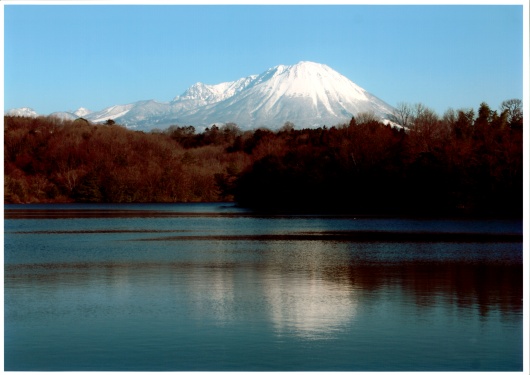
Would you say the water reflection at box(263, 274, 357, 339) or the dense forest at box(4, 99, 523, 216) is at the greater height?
the dense forest at box(4, 99, 523, 216)

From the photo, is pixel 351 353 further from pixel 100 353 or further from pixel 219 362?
pixel 100 353

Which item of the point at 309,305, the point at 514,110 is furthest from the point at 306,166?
the point at 309,305

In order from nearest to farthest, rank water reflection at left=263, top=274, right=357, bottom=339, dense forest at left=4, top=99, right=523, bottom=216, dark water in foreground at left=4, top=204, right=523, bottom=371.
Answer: dark water in foreground at left=4, top=204, right=523, bottom=371 → water reflection at left=263, top=274, right=357, bottom=339 → dense forest at left=4, top=99, right=523, bottom=216

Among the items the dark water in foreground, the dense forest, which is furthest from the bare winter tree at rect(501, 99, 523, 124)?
the dark water in foreground

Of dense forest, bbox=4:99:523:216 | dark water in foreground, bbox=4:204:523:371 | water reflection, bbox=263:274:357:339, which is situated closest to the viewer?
dark water in foreground, bbox=4:204:523:371

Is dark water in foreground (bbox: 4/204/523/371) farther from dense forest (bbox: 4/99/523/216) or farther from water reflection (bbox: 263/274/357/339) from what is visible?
dense forest (bbox: 4/99/523/216)

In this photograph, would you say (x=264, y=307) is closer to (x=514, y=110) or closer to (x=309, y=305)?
(x=309, y=305)

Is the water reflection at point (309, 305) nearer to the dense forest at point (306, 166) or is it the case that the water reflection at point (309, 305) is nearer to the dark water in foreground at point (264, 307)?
the dark water in foreground at point (264, 307)
